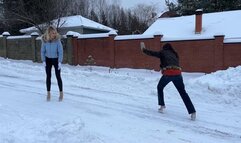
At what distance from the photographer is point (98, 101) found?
9.82 metres

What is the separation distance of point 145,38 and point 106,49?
2850mm

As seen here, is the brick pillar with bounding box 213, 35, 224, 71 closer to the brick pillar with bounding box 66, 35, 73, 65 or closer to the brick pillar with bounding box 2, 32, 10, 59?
the brick pillar with bounding box 66, 35, 73, 65

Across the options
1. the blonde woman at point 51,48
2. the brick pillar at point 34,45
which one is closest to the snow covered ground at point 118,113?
the blonde woman at point 51,48

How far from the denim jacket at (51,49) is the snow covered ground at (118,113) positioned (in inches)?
43.8

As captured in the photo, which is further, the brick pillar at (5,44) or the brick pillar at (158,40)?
the brick pillar at (5,44)

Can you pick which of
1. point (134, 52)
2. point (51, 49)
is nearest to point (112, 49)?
point (134, 52)

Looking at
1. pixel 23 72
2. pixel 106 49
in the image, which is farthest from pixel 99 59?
pixel 23 72

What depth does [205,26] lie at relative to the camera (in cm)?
2947

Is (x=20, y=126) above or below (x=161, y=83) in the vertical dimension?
below

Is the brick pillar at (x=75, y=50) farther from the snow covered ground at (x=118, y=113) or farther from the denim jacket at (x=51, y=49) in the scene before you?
the denim jacket at (x=51, y=49)

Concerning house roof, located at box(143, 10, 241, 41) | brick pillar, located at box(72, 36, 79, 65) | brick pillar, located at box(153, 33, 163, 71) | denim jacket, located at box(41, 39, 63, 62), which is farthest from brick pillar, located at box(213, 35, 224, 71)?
denim jacket, located at box(41, 39, 63, 62)

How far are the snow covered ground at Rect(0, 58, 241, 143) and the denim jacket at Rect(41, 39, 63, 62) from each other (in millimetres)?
1112

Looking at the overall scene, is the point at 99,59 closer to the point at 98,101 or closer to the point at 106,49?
the point at 106,49

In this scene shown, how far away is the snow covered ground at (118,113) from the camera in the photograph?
635 cm
